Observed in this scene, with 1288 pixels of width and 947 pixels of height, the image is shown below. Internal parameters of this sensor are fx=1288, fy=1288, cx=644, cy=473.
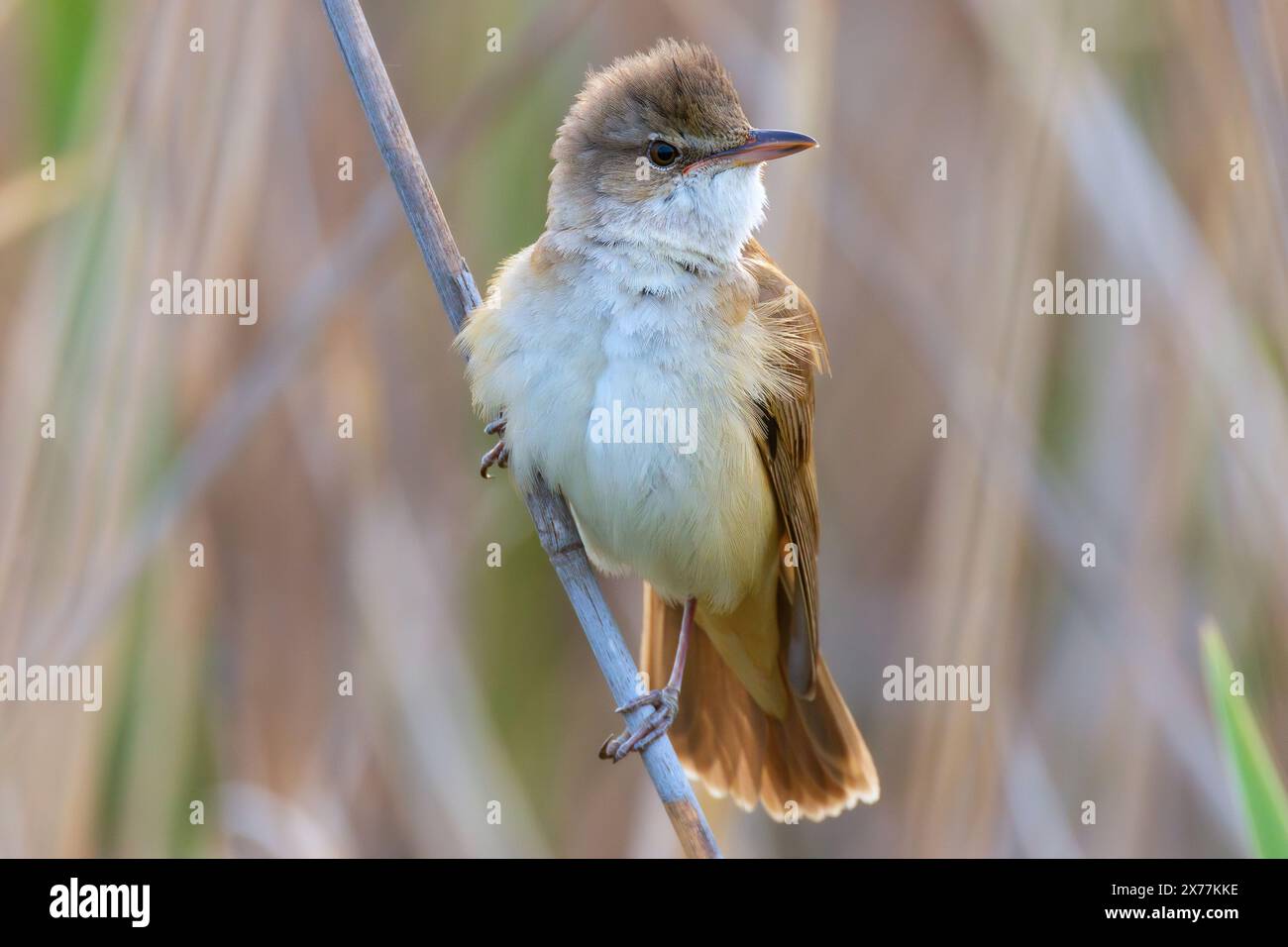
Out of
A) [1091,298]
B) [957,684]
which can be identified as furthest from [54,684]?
[1091,298]

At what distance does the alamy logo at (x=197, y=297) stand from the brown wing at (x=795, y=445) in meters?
1.39

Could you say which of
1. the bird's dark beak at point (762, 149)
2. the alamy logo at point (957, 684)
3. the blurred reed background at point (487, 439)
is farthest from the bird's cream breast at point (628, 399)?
the alamy logo at point (957, 684)

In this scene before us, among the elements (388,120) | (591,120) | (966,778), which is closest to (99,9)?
(388,120)

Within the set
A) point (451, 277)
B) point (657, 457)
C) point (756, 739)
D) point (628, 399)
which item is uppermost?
point (451, 277)

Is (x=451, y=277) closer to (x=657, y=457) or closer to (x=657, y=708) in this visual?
(x=657, y=457)

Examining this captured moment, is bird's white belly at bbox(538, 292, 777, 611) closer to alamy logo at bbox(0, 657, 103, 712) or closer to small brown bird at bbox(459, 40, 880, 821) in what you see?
small brown bird at bbox(459, 40, 880, 821)

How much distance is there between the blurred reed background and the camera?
3.14 meters

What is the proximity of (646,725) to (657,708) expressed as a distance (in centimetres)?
32

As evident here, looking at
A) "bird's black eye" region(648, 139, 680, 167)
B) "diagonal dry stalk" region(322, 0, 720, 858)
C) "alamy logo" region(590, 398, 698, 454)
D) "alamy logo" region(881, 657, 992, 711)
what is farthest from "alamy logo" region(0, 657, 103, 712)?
"alamy logo" region(881, 657, 992, 711)

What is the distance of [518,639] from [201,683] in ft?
2.96

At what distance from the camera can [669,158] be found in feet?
10.3

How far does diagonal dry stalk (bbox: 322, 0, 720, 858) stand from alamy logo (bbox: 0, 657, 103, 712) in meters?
1.19

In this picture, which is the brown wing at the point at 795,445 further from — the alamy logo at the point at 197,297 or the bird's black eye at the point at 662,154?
the alamy logo at the point at 197,297

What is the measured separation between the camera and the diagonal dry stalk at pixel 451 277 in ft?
8.31
